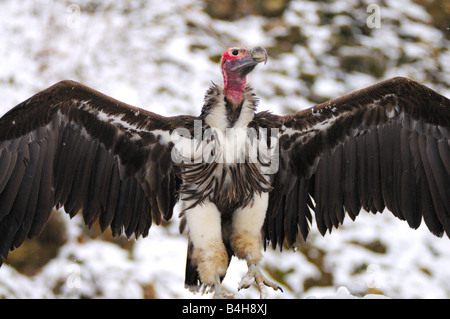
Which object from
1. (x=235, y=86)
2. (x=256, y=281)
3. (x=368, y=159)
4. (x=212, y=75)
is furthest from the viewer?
(x=212, y=75)

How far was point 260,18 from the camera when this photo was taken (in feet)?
59.0

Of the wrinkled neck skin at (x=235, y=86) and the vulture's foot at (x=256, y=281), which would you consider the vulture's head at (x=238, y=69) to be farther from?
the vulture's foot at (x=256, y=281)

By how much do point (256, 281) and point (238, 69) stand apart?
70.1 inches

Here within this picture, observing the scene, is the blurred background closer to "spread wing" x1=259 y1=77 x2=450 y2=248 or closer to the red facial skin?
"spread wing" x1=259 y1=77 x2=450 y2=248

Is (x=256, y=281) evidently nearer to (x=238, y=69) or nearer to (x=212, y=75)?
(x=238, y=69)

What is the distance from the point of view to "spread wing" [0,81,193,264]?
568cm

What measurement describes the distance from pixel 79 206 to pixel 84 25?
9.99 meters

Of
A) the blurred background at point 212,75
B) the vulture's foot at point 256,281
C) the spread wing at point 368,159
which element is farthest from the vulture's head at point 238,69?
the blurred background at point 212,75

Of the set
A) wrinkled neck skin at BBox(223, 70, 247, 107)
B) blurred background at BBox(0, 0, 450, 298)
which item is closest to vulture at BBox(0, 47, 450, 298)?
wrinkled neck skin at BBox(223, 70, 247, 107)

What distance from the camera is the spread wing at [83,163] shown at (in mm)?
5680

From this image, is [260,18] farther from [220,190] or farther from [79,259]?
[220,190]

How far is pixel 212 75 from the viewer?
1427cm

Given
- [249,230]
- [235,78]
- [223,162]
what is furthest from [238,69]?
[249,230]

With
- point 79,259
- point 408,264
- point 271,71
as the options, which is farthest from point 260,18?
point 79,259
